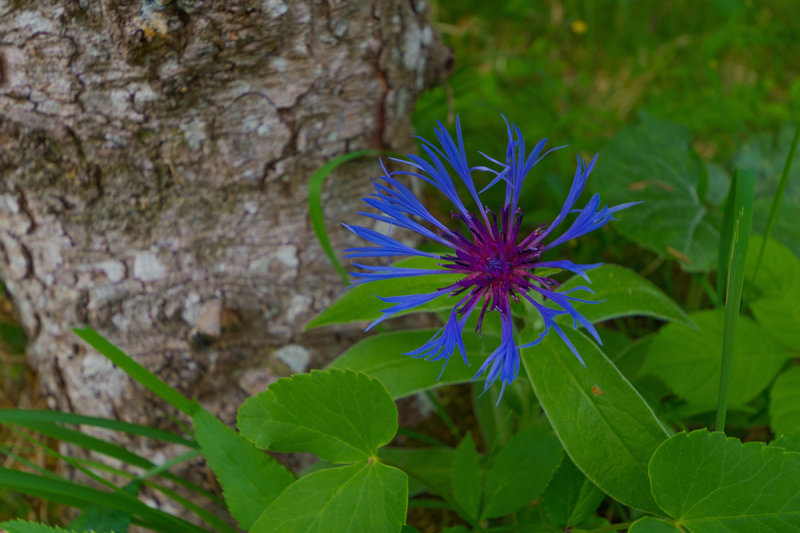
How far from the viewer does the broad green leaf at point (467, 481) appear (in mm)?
1171

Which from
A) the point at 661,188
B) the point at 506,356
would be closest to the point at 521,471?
the point at 506,356

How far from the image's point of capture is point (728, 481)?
35.1 inches

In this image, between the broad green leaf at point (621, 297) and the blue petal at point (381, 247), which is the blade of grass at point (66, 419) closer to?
the blue petal at point (381, 247)

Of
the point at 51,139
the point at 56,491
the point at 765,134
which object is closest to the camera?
the point at 56,491

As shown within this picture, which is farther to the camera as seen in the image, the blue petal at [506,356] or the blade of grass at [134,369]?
the blade of grass at [134,369]

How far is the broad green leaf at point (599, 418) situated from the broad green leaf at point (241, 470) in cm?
47

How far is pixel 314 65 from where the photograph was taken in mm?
1374

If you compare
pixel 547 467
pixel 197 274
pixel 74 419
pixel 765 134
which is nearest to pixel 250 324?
pixel 197 274

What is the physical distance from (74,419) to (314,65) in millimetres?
817

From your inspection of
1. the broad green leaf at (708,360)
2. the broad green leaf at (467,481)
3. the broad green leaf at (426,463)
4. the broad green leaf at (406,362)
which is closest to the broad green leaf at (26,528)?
the broad green leaf at (406,362)

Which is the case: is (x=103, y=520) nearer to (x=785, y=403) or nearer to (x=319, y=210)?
(x=319, y=210)

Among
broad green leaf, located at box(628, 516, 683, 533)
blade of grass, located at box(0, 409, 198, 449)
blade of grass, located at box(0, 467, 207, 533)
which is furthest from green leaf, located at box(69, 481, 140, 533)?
broad green leaf, located at box(628, 516, 683, 533)

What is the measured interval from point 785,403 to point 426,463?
2.44ft

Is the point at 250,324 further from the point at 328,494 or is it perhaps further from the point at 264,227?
the point at 328,494
